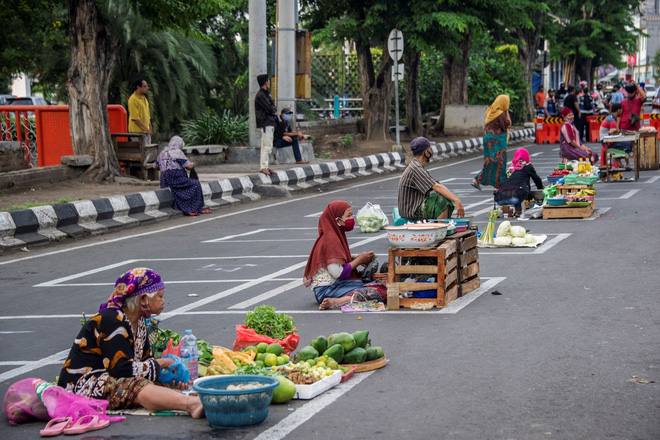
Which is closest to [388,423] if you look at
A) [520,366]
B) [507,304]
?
[520,366]

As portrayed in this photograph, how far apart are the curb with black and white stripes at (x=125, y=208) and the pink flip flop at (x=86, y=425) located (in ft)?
27.2

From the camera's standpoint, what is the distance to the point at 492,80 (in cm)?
4147

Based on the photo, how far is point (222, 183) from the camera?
1864 cm

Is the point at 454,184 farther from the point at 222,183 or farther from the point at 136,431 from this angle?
the point at 136,431

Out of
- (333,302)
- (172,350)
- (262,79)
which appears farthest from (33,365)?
(262,79)

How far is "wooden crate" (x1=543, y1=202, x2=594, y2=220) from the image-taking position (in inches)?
556

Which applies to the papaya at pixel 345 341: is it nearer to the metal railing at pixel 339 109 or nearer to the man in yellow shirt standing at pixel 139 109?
the man in yellow shirt standing at pixel 139 109

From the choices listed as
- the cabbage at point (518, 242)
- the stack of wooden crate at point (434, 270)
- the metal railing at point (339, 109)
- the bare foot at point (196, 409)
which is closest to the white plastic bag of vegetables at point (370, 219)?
the cabbage at point (518, 242)

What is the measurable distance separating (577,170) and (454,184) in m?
5.20

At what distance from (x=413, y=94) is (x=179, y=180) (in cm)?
1781

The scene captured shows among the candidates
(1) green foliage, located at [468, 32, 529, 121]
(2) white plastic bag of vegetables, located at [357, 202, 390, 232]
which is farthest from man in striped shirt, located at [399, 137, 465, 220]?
(1) green foliage, located at [468, 32, 529, 121]

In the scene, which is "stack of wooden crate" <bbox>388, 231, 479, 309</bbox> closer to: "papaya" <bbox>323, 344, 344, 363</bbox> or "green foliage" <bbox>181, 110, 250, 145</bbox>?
"papaya" <bbox>323, 344, 344, 363</bbox>

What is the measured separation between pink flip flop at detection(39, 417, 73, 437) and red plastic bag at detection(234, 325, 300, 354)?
176cm

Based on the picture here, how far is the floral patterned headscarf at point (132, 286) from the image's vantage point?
5.85 meters
